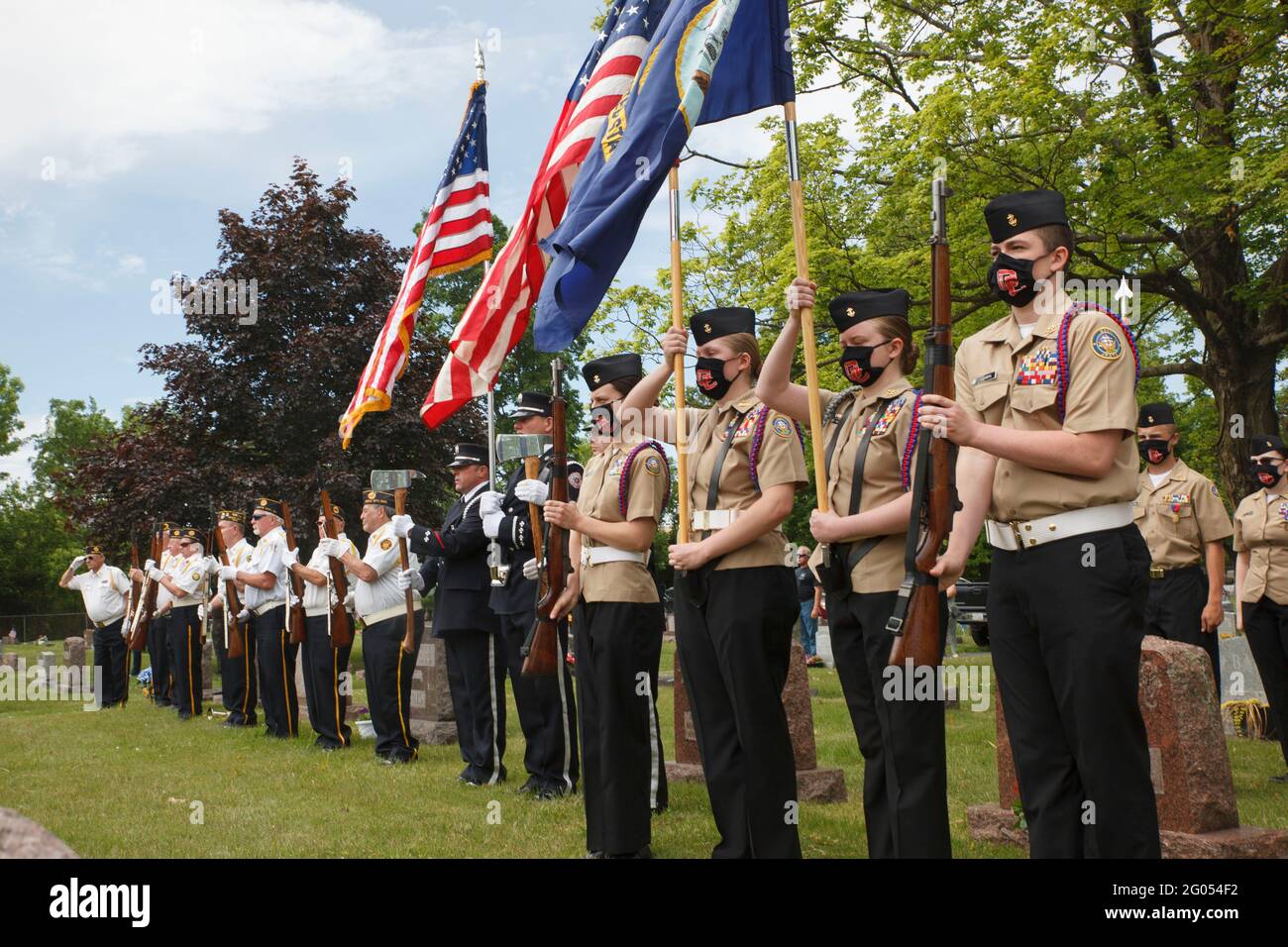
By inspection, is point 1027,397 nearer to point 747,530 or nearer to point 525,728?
point 747,530

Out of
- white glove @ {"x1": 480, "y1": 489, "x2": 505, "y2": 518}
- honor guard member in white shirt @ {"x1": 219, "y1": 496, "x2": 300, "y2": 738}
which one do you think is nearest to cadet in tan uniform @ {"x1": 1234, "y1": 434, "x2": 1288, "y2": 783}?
white glove @ {"x1": 480, "y1": 489, "x2": 505, "y2": 518}

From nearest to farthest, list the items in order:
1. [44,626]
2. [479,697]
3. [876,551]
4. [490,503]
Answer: [876,551] < [490,503] < [479,697] < [44,626]

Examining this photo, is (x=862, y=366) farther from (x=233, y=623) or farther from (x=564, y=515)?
(x=233, y=623)

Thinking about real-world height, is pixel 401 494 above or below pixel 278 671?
above

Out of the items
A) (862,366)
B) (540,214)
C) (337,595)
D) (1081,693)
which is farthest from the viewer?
(337,595)

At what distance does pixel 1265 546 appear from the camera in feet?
27.1

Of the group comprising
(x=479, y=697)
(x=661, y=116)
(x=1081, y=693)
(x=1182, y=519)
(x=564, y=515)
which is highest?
(x=661, y=116)

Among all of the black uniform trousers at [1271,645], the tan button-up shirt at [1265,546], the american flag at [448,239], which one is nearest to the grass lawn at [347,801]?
the black uniform trousers at [1271,645]

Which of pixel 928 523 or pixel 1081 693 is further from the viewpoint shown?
pixel 928 523

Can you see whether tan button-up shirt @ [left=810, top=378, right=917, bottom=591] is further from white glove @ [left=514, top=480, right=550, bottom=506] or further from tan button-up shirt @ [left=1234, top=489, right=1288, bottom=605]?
tan button-up shirt @ [left=1234, top=489, right=1288, bottom=605]

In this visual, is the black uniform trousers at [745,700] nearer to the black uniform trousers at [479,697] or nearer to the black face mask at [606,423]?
the black face mask at [606,423]

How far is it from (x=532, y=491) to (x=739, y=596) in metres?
2.57

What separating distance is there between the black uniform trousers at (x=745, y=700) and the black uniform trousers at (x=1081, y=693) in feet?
4.16

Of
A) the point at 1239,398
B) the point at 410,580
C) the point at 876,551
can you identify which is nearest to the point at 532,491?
the point at 876,551
